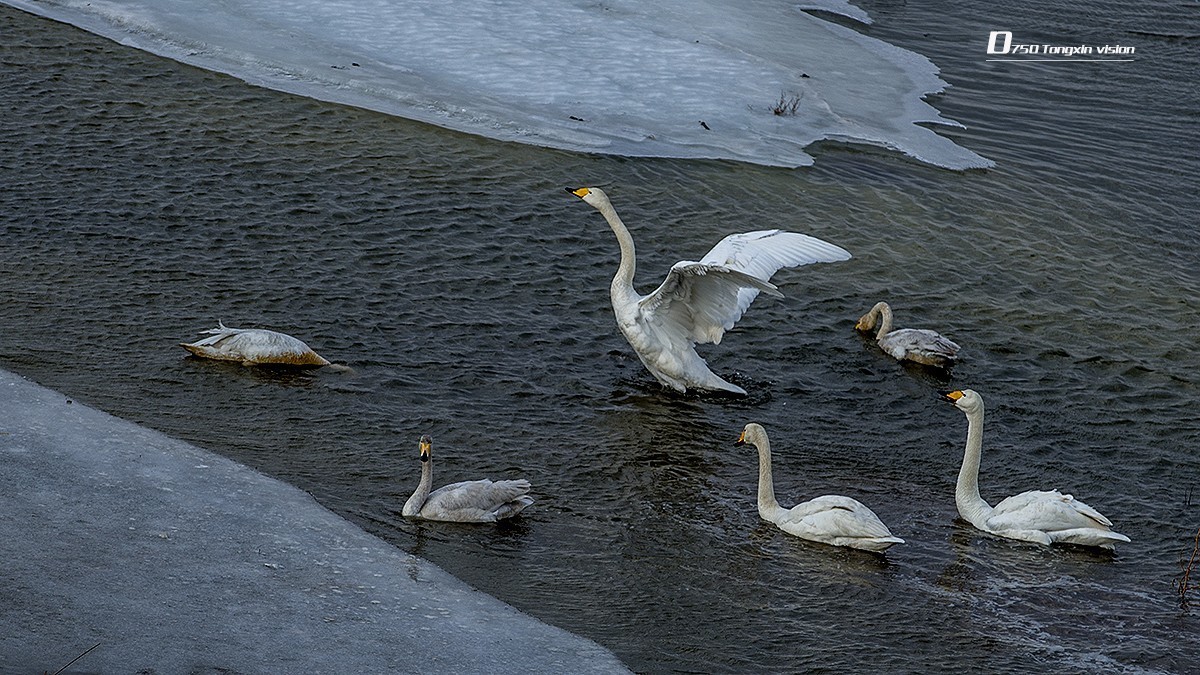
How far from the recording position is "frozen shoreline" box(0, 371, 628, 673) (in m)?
5.95

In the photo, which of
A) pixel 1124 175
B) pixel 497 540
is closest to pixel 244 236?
pixel 497 540

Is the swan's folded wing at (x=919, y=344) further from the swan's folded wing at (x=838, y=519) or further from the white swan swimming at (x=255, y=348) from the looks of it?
the white swan swimming at (x=255, y=348)

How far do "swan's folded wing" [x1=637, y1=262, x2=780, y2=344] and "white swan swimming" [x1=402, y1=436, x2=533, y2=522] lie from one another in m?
2.46

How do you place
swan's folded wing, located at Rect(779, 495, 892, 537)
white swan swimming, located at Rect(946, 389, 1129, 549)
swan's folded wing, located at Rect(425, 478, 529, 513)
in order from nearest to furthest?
1. swan's folded wing, located at Rect(425, 478, 529, 513)
2. swan's folded wing, located at Rect(779, 495, 892, 537)
3. white swan swimming, located at Rect(946, 389, 1129, 549)

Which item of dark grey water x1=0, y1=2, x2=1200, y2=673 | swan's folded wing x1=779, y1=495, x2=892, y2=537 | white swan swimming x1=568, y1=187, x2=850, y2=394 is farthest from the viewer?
white swan swimming x1=568, y1=187, x2=850, y2=394

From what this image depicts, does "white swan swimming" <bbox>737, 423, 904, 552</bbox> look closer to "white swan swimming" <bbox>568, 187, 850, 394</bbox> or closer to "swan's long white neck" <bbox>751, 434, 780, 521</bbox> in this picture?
"swan's long white neck" <bbox>751, 434, 780, 521</bbox>

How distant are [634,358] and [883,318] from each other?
1955 mm

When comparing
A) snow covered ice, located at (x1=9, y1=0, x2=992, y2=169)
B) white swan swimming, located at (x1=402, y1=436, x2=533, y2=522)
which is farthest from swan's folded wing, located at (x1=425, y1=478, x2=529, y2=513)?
snow covered ice, located at (x1=9, y1=0, x2=992, y2=169)

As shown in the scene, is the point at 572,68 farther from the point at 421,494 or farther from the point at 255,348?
the point at 421,494

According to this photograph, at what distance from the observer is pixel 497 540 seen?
301 inches

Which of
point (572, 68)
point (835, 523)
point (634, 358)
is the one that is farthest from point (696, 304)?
point (572, 68)

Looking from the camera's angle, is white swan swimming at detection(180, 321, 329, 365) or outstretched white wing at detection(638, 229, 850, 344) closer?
white swan swimming at detection(180, 321, 329, 365)

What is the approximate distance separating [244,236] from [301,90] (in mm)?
3647

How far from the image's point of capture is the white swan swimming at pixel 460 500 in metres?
A: 7.69
